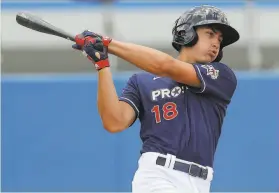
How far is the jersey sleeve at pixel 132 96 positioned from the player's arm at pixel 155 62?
23 centimetres

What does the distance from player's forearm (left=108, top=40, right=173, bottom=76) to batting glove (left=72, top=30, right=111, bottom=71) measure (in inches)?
1.2

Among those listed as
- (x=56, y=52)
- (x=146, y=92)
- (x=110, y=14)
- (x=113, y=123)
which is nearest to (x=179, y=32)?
(x=146, y=92)

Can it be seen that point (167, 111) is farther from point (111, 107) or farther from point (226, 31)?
point (226, 31)

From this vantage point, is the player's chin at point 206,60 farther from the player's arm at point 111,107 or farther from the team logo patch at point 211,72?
the player's arm at point 111,107

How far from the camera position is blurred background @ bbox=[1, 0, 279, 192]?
5.90m

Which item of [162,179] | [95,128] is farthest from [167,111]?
[95,128]

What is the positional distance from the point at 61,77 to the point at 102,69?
3022 millimetres

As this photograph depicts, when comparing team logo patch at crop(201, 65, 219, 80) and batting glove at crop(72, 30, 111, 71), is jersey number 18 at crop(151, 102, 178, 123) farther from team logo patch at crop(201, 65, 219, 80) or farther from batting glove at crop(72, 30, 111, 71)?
batting glove at crop(72, 30, 111, 71)

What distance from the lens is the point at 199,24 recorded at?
10.6ft

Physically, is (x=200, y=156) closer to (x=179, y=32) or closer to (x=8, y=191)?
(x=179, y=32)

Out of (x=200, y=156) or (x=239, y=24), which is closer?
(x=200, y=156)

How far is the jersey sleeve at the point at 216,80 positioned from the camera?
3188 millimetres

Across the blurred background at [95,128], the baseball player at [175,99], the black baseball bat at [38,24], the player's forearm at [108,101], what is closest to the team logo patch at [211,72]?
the baseball player at [175,99]

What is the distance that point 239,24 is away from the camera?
6324 mm
